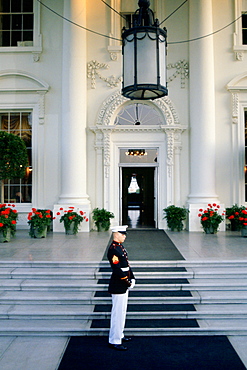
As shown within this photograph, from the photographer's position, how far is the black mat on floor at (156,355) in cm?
375

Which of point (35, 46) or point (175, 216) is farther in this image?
point (35, 46)

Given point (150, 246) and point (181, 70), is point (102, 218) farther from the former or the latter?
point (181, 70)

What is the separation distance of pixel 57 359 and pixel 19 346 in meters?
0.69

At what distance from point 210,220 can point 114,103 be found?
4860mm

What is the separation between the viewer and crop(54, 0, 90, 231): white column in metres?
10.7

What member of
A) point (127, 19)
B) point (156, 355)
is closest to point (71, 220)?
point (156, 355)

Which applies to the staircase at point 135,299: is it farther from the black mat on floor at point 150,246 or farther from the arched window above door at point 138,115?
the arched window above door at point 138,115

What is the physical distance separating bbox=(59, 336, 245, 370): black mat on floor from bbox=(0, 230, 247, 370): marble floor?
0.17 metres

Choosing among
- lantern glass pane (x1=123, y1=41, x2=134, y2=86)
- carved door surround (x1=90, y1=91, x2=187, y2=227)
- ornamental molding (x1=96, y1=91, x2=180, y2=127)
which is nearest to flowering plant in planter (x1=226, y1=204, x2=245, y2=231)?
carved door surround (x1=90, y1=91, x2=187, y2=227)

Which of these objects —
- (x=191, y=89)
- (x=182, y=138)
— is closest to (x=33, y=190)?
(x=182, y=138)

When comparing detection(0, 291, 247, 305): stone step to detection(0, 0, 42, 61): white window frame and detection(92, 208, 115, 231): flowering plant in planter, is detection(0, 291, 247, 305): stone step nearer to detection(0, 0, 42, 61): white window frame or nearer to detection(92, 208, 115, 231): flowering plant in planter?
detection(92, 208, 115, 231): flowering plant in planter

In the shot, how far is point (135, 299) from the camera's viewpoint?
5270 millimetres

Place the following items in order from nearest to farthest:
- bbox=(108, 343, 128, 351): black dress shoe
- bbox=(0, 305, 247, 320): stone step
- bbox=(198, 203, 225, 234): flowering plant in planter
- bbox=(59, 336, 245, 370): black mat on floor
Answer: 1. bbox=(59, 336, 245, 370): black mat on floor
2. bbox=(108, 343, 128, 351): black dress shoe
3. bbox=(0, 305, 247, 320): stone step
4. bbox=(198, 203, 225, 234): flowering plant in planter

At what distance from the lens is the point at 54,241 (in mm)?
8711
